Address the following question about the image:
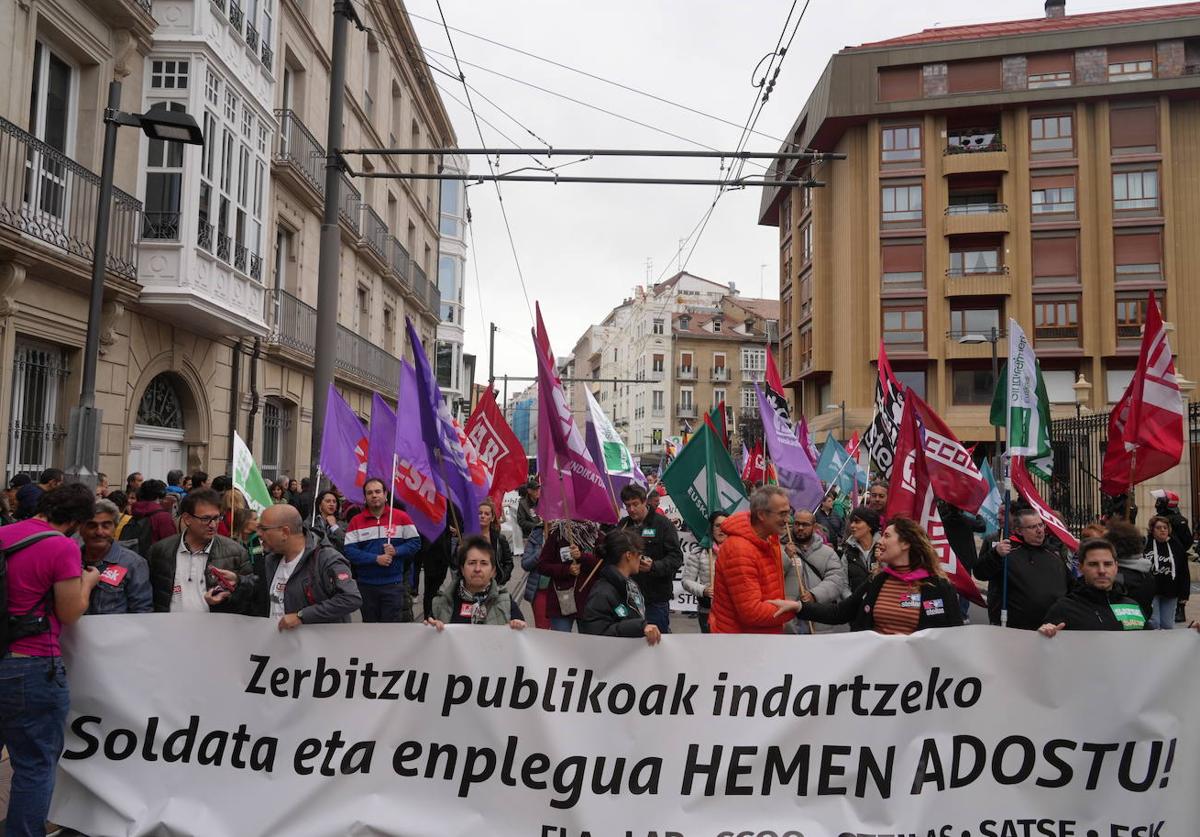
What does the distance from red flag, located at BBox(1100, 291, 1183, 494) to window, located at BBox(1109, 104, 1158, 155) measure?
4028 centimetres

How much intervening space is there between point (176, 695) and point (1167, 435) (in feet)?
23.3

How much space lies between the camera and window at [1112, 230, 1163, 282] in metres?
40.5

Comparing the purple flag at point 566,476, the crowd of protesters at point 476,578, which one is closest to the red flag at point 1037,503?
the crowd of protesters at point 476,578

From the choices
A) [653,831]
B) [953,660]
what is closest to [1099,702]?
[953,660]

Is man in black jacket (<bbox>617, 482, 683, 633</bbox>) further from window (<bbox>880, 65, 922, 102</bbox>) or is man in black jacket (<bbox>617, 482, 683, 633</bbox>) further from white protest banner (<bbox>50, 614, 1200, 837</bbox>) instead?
window (<bbox>880, 65, 922, 102</bbox>)

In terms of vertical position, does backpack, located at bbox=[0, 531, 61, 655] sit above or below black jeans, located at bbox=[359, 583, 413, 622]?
above

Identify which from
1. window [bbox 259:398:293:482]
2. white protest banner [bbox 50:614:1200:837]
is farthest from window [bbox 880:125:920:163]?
white protest banner [bbox 50:614:1200:837]

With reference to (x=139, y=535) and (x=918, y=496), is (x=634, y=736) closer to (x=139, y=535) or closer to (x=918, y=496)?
(x=918, y=496)

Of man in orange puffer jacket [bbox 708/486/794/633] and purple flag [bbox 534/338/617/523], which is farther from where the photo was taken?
purple flag [bbox 534/338/617/523]

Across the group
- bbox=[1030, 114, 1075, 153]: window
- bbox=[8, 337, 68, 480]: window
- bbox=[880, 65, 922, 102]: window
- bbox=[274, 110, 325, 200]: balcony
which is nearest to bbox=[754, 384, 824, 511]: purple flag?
bbox=[8, 337, 68, 480]: window

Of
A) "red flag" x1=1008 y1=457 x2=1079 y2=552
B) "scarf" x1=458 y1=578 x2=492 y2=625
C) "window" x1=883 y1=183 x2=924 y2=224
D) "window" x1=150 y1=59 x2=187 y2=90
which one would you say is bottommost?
"scarf" x1=458 y1=578 x2=492 y2=625

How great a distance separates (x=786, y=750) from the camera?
14.3ft

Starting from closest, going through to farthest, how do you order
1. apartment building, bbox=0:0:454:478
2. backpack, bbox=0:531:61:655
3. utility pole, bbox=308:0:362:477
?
1. backpack, bbox=0:531:61:655
2. utility pole, bbox=308:0:362:477
3. apartment building, bbox=0:0:454:478

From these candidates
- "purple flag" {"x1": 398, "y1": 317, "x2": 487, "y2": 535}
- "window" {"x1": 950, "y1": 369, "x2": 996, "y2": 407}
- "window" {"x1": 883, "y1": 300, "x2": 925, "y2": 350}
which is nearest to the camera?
"purple flag" {"x1": 398, "y1": 317, "x2": 487, "y2": 535}
